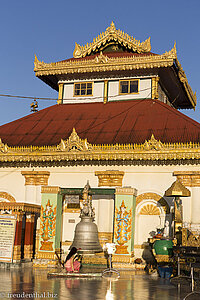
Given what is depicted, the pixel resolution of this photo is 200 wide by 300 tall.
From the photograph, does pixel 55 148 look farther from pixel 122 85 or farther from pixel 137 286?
pixel 137 286

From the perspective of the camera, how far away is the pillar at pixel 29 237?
72.2 feet

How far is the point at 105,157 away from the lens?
2250cm

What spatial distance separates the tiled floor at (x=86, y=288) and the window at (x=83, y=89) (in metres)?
14.4

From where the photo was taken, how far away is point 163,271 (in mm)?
17906

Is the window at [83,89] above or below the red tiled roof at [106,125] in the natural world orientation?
above

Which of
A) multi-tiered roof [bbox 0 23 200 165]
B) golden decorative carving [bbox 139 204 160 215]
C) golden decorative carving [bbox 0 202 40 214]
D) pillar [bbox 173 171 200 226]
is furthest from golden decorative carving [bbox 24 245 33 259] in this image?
pillar [bbox 173 171 200 226]

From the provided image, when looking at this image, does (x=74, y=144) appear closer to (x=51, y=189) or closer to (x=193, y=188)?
(x=51, y=189)

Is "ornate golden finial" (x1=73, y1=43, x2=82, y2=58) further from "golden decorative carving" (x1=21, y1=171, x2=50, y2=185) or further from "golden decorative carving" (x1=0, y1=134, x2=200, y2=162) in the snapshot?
"golden decorative carving" (x1=21, y1=171, x2=50, y2=185)

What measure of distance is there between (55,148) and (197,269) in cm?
1145

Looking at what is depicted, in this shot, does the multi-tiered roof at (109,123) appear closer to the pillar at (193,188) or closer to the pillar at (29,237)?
the pillar at (193,188)

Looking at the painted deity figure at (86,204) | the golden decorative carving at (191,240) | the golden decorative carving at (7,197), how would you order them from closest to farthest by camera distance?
the golden decorative carving at (191,240) < the painted deity figure at (86,204) < the golden decorative carving at (7,197)

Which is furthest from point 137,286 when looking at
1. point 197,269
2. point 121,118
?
point 121,118

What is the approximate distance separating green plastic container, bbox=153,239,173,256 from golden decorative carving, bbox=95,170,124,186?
477 cm

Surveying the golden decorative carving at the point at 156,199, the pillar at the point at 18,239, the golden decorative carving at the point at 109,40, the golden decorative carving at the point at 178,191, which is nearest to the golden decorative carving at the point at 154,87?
the golden decorative carving at the point at 109,40
